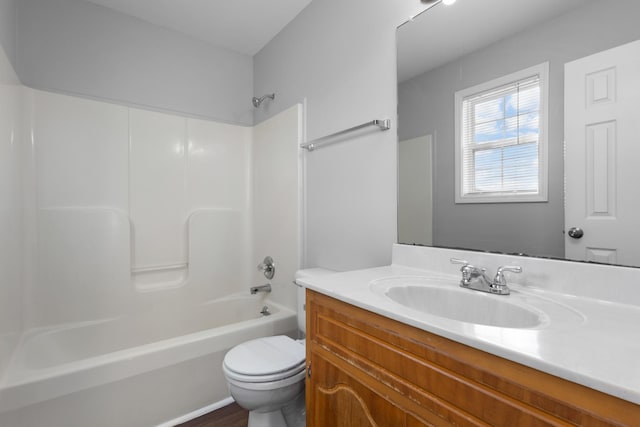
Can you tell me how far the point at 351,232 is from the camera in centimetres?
174

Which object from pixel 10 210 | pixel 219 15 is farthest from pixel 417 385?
pixel 219 15

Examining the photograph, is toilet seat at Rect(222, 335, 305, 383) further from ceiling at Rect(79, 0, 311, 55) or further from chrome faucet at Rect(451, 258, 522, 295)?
ceiling at Rect(79, 0, 311, 55)

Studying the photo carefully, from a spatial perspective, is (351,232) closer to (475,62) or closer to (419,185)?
(419,185)

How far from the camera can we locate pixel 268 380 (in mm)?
1261

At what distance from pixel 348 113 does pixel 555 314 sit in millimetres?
1336

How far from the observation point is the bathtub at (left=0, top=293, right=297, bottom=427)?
4.18ft

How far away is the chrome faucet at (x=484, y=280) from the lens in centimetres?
97

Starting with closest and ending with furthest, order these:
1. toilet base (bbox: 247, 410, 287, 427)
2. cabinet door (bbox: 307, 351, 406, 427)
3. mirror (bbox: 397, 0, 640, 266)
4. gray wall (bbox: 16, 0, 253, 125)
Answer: cabinet door (bbox: 307, 351, 406, 427) → mirror (bbox: 397, 0, 640, 266) → toilet base (bbox: 247, 410, 287, 427) → gray wall (bbox: 16, 0, 253, 125)

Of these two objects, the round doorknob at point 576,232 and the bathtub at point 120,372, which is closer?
the round doorknob at point 576,232

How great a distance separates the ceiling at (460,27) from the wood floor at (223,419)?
1.97m

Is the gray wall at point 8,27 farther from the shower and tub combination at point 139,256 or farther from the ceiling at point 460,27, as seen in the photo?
the ceiling at point 460,27

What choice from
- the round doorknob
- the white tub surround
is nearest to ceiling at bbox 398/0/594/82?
the round doorknob

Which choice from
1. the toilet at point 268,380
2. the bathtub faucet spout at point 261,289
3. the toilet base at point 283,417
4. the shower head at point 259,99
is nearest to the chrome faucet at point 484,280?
the toilet at point 268,380

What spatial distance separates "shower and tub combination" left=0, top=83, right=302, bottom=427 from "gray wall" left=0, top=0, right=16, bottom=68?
246 mm
